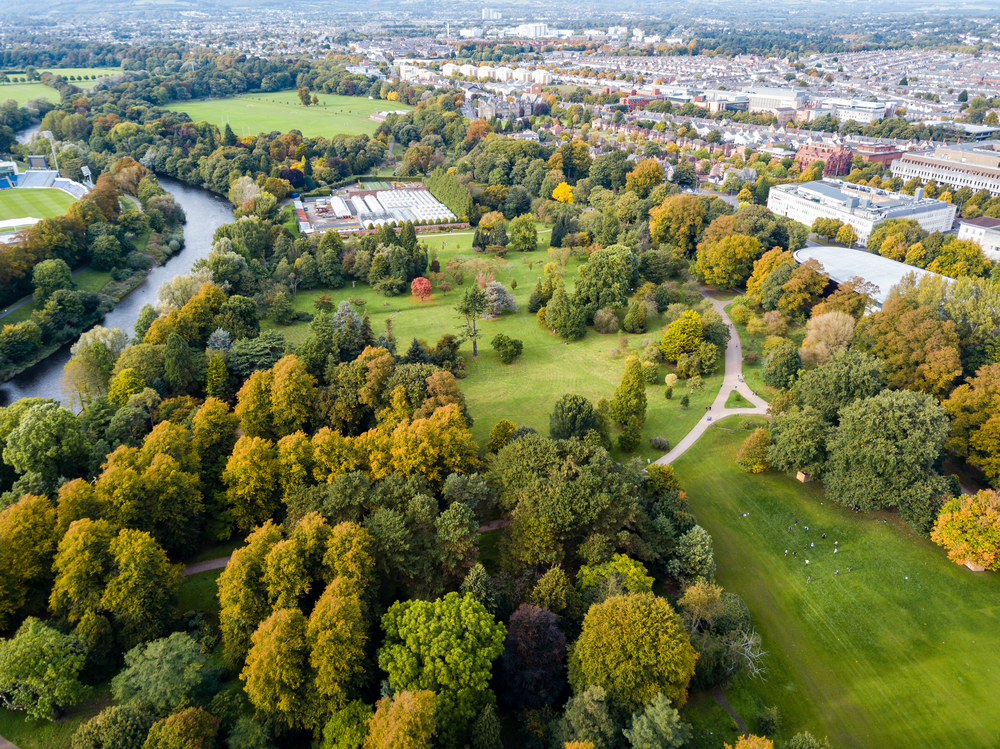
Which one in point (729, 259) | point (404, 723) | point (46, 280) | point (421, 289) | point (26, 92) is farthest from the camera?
point (26, 92)

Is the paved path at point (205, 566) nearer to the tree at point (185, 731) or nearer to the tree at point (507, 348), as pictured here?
the tree at point (185, 731)

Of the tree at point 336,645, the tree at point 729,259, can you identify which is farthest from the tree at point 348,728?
the tree at point 729,259

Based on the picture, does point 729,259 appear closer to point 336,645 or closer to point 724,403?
point 724,403

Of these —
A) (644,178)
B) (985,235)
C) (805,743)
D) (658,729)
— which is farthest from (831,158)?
(658,729)

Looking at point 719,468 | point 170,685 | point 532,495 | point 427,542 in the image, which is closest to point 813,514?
point 719,468

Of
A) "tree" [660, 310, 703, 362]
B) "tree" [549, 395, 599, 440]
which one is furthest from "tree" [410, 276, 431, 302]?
"tree" [549, 395, 599, 440]

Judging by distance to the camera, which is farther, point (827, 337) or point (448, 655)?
point (827, 337)
